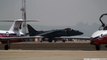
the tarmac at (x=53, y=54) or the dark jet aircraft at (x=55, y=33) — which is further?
the dark jet aircraft at (x=55, y=33)

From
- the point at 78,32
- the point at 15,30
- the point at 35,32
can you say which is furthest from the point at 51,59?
the point at 78,32

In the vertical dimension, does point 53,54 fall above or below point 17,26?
below

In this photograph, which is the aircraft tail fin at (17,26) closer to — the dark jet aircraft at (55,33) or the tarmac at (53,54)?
the tarmac at (53,54)

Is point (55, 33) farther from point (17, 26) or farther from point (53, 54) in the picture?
point (53, 54)

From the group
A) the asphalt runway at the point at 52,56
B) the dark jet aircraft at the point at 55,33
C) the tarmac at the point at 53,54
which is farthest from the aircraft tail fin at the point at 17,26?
the dark jet aircraft at the point at 55,33

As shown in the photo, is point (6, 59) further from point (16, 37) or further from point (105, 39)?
point (16, 37)

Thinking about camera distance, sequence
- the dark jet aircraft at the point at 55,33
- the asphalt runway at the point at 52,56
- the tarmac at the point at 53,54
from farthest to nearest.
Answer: the dark jet aircraft at the point at 55,33 → the tarmac at the point at 53,54 → the asphalt runway at the point at 52,56

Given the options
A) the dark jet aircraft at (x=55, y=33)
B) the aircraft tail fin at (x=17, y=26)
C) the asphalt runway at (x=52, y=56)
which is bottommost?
the asphalt runway at (x=52, y=56)

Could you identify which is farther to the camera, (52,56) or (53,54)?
(53,54)

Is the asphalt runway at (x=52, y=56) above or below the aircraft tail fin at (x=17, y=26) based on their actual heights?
below

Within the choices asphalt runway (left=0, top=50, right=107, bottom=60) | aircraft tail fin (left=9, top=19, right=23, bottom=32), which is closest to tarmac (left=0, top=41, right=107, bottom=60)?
asphalt runway (left=0, top=50, right=107, bottom=60)

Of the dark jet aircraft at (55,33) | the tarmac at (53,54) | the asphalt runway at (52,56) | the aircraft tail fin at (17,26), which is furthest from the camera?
the dark jet aircraft at (55,33)


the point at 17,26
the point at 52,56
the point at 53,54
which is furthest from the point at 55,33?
the point at 52,56

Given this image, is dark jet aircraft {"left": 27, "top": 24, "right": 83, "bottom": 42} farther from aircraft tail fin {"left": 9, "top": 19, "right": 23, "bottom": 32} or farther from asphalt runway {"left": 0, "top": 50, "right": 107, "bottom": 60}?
asphalt runway {"left": 0, "top": 50, "right": 107, "bottom": 60}
